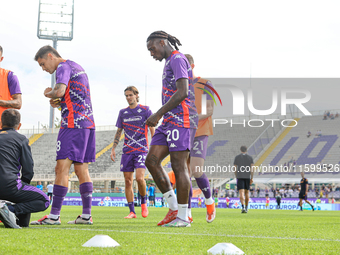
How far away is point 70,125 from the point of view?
5.32 m

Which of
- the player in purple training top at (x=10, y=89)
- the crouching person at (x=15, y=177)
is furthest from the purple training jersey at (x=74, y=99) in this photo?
the crouching person at (x=15, y=177)

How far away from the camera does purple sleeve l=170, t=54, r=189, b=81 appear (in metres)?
4.86

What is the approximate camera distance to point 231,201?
82.3 feet

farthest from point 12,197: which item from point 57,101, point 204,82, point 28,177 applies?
point 204,82

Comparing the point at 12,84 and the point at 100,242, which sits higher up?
the point at 12,84

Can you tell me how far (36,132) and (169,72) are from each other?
161ft

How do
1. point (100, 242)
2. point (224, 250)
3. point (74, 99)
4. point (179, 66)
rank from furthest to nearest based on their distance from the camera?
point (74, 99) < point (179, 66) < point (100, 242) < point (224, 250)

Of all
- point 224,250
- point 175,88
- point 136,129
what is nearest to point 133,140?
point 136,129

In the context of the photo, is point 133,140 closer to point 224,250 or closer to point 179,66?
point 179,66

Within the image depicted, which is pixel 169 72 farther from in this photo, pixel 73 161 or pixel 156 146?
pixel 73 161

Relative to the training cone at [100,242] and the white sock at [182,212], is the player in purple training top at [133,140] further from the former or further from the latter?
the training cone at [100,242]

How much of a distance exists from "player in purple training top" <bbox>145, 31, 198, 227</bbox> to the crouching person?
134cm

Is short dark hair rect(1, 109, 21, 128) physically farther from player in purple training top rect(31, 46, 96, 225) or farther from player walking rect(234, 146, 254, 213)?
player walking rect(234, 146, 254, 213)

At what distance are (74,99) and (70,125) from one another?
14.3 inches
